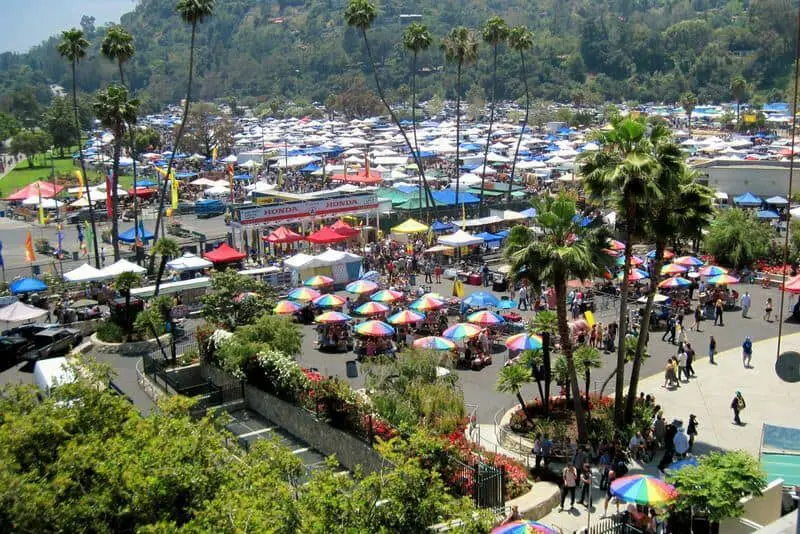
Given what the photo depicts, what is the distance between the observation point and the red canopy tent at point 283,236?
37.0 meters

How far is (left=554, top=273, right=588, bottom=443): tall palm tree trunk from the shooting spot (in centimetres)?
1667

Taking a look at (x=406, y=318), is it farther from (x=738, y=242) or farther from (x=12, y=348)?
(x=738, y=242)

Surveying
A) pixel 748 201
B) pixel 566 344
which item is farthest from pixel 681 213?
pixel 748 201

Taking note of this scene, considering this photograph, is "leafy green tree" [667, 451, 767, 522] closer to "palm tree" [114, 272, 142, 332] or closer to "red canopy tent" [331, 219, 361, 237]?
"palm tree" [114, 272, 142, 332]

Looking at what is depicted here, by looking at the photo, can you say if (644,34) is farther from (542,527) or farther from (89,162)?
(542,527)

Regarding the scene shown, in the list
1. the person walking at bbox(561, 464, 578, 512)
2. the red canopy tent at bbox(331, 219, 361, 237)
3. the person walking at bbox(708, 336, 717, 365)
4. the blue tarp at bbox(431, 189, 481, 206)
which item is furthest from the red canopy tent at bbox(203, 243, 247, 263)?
the person walking at bbox(561, 464, 578, 512)

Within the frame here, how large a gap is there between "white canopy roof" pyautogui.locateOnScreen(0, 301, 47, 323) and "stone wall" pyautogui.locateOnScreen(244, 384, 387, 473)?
10.1m

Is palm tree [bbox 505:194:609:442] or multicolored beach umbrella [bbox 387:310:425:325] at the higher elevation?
palm tree [bbox 505:194:609:442]

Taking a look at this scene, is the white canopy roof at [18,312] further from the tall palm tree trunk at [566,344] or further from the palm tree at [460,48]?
the palm tree at [460,48]

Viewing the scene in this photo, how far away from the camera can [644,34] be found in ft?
577

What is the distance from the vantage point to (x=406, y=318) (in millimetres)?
25172

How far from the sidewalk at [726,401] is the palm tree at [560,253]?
2887 mm

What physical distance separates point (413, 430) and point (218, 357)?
947 cm

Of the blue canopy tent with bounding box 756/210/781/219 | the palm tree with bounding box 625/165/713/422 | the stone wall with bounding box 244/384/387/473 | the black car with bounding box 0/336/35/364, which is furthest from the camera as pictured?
the blue canopy tent with bounding box 756/210/781/219
